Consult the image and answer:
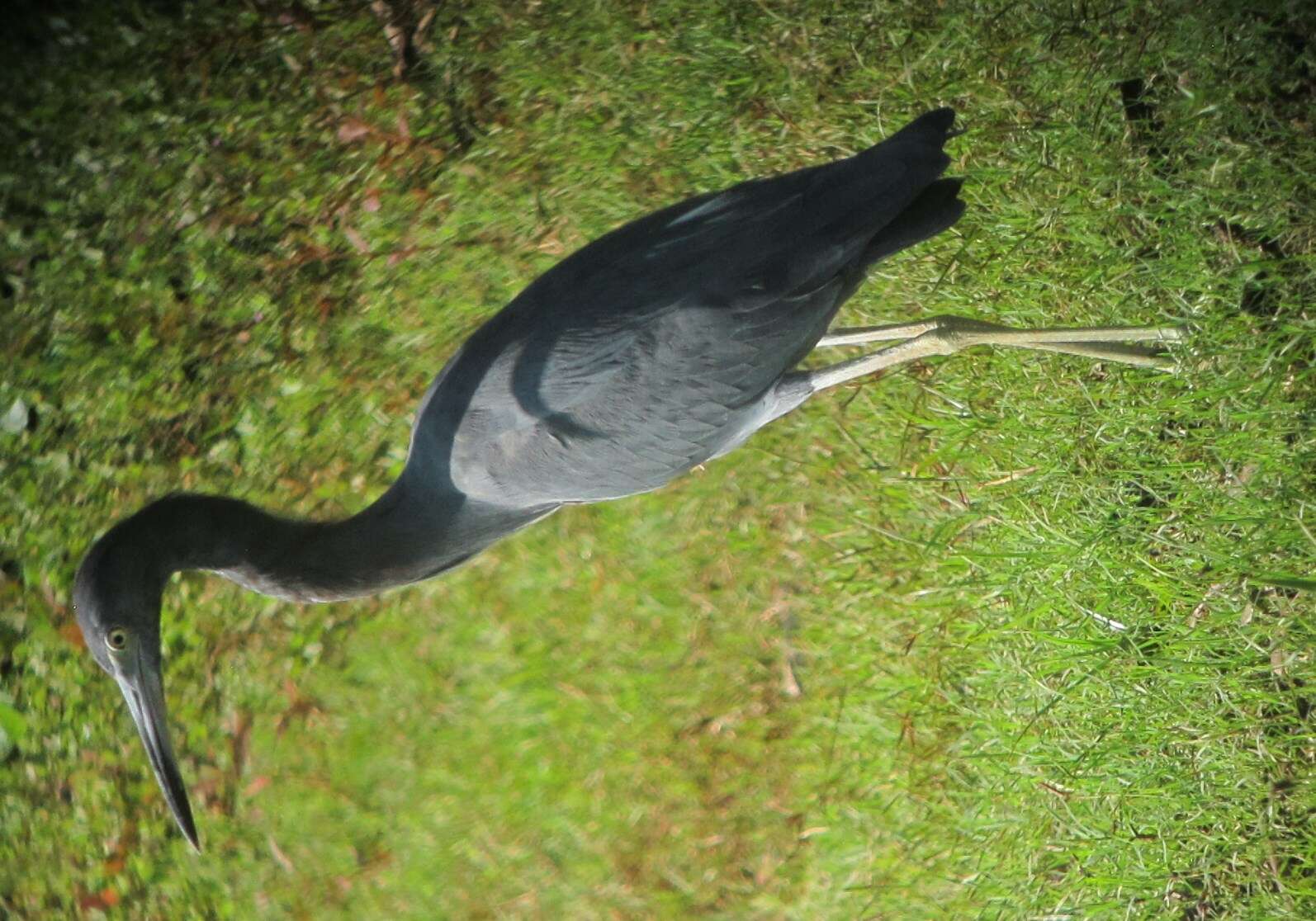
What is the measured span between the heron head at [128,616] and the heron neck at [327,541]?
0.14ft

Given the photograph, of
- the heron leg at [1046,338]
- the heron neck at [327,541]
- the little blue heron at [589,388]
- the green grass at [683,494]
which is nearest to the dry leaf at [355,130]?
the green grass at [683,494]

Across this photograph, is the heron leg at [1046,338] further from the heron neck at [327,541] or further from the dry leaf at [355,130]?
the dry leaf at [355,130]

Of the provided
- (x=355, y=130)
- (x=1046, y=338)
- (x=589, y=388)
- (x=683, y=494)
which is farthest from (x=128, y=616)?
(x=355, y=130)

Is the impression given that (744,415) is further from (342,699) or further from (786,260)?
(342,699)

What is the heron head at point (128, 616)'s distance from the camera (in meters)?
1.90

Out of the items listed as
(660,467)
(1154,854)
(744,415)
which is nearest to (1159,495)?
(1154,854)

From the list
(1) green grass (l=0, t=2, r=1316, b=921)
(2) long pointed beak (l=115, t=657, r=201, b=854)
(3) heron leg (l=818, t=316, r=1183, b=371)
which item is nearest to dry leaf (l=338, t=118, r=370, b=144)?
(1) green grass (l=0, t=2, r=1316, b=921)

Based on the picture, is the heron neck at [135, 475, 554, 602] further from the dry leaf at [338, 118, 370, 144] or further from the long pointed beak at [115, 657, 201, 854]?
the dry leaf at [338, 118, 370, 144]

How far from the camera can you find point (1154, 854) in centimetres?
221

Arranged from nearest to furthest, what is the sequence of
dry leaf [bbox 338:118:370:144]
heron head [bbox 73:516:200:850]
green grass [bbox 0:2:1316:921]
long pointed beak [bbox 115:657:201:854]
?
heron head [bbox 73:516:200:850], long pointed beak [bbox 115:657:201:854], green grass [bbox 0:2:1316:921], dry leaf [bbox 338:118:370:144]

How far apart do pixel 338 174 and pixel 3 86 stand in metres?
1.32

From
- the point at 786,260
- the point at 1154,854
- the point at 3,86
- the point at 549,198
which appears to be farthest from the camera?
the point at 3,86

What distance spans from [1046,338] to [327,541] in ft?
4.93

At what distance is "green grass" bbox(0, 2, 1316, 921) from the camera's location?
216 centimetres
